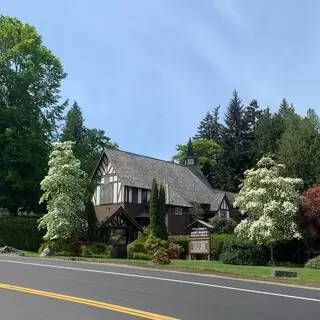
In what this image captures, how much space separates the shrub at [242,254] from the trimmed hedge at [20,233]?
50.0 feet

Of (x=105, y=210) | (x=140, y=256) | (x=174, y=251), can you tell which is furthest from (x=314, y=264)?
(x=105, y=210)

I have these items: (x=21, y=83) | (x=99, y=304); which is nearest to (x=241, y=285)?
(x=99, y=304)

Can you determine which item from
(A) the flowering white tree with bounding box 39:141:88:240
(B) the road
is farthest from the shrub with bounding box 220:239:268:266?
(B) the road

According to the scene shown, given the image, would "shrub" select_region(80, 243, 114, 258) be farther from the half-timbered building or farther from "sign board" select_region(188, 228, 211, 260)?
the half-timbered building

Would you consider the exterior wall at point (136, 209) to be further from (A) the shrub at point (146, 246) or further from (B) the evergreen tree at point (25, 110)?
(A) the shrub at point (146, 246)

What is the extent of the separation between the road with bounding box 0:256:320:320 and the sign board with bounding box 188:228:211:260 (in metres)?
20.9

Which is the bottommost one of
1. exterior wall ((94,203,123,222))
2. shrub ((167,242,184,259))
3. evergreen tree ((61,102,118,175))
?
shrub ((167,242,184,259))

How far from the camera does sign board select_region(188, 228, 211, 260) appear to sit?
36.4 meters

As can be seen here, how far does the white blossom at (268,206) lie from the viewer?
3459 cm

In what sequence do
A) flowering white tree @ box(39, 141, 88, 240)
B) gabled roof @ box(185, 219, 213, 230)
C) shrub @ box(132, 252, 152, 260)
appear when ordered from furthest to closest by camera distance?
gabled roof @ box(185, 219, 213, 230) < flowering white tree @ box(39, 141, 88, 240) < shrub @ box(132, 252, 152, 260)

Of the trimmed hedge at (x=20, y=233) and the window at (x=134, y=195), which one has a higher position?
the window at (x=134, y=195)

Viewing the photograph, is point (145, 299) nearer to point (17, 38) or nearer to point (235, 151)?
point (17, 38)

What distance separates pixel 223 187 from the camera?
7619 cm

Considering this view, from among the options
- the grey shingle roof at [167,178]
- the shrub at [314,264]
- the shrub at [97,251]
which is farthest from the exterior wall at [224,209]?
the shrub at [314,264]
